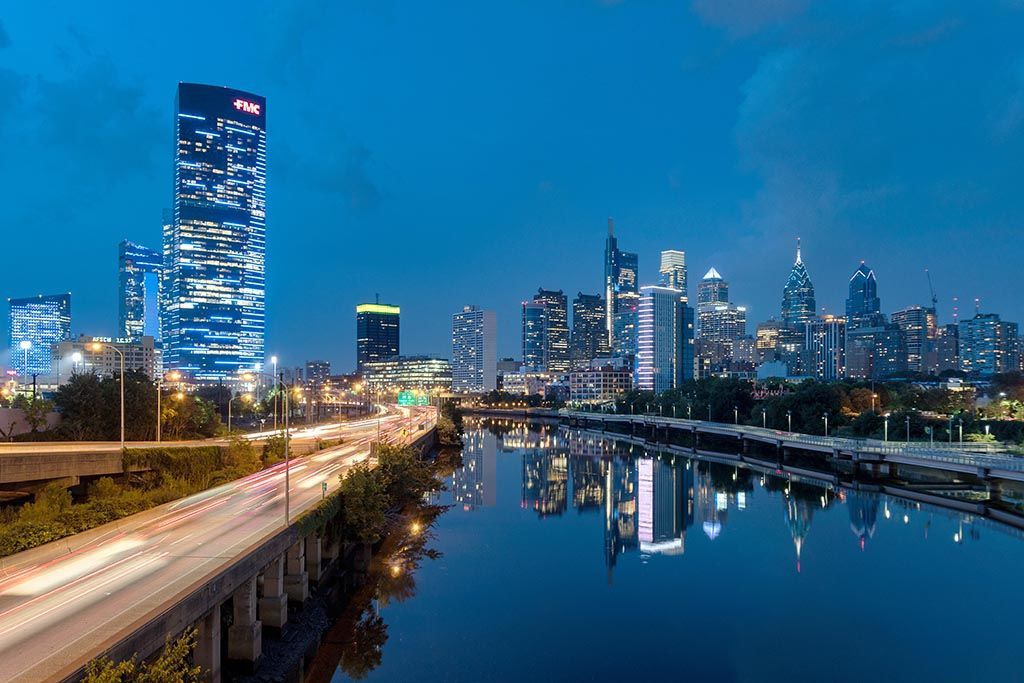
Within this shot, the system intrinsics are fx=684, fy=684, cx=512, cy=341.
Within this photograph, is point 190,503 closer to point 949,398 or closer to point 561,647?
point 561,647

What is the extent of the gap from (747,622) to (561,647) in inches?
402

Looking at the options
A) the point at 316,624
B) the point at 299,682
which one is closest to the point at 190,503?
the point at 316,624

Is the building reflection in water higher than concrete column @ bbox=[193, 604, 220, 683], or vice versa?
concrete column @ bbox=[193, 604, 220, 683]

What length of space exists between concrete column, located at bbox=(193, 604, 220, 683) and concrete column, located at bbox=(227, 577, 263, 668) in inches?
121

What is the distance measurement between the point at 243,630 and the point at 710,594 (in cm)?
2593

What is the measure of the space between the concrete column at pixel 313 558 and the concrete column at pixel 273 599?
22.3 feet

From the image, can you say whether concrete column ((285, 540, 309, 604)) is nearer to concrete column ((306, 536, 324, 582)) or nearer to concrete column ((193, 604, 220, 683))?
concrete column ((306, 536, 324, 582))

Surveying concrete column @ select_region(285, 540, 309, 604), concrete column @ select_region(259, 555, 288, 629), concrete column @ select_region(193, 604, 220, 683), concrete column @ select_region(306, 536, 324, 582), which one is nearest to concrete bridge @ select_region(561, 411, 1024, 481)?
concrete column @ select_region(306, 536, 324, 582)

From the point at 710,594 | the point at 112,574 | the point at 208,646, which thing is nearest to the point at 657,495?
the point at 710,594

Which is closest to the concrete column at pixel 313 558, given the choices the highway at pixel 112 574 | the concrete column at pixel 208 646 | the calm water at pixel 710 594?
the highway at pixel 112 574

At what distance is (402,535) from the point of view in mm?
51469

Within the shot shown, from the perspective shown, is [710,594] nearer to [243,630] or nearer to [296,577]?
[296,577]

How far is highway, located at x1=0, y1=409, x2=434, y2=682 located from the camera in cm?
1678

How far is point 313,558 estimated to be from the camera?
37062mm
